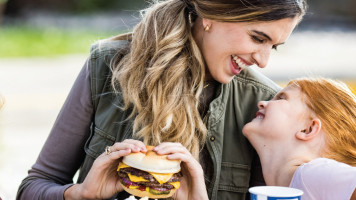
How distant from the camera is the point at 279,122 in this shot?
2668mm

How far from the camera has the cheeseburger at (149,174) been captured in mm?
2281

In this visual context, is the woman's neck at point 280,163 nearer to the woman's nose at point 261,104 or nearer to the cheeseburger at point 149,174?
the woman's nose at point 261,104

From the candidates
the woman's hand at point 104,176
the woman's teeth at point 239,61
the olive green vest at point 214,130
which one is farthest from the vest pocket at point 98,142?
the woman's teeth at point 239,61

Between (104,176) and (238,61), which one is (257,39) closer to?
(238,61)

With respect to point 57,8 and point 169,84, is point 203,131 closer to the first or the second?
point 169,84

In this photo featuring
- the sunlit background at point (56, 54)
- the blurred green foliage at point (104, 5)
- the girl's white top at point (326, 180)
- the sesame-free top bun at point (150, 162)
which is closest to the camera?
the girl's white top at point (326, 180)

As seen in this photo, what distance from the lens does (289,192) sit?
75.9 inches

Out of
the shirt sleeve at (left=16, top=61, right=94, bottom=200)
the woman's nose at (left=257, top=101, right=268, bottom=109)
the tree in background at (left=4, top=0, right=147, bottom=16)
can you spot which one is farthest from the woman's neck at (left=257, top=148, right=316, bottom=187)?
the tree in background at (left=4, top=0, right=147, bottom=16)

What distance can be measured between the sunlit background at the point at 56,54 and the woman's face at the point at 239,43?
268cm

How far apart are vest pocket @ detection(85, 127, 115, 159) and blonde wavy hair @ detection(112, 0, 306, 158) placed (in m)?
0.15

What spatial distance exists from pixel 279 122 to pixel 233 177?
1.09 ft

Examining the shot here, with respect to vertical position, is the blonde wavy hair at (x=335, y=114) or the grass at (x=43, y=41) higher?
the grass at (x=43, y=41)

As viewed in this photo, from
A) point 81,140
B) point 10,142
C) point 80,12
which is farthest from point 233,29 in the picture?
point 80,12

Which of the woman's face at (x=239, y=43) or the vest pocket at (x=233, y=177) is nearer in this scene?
the woman's face at (x=239, y=43)
